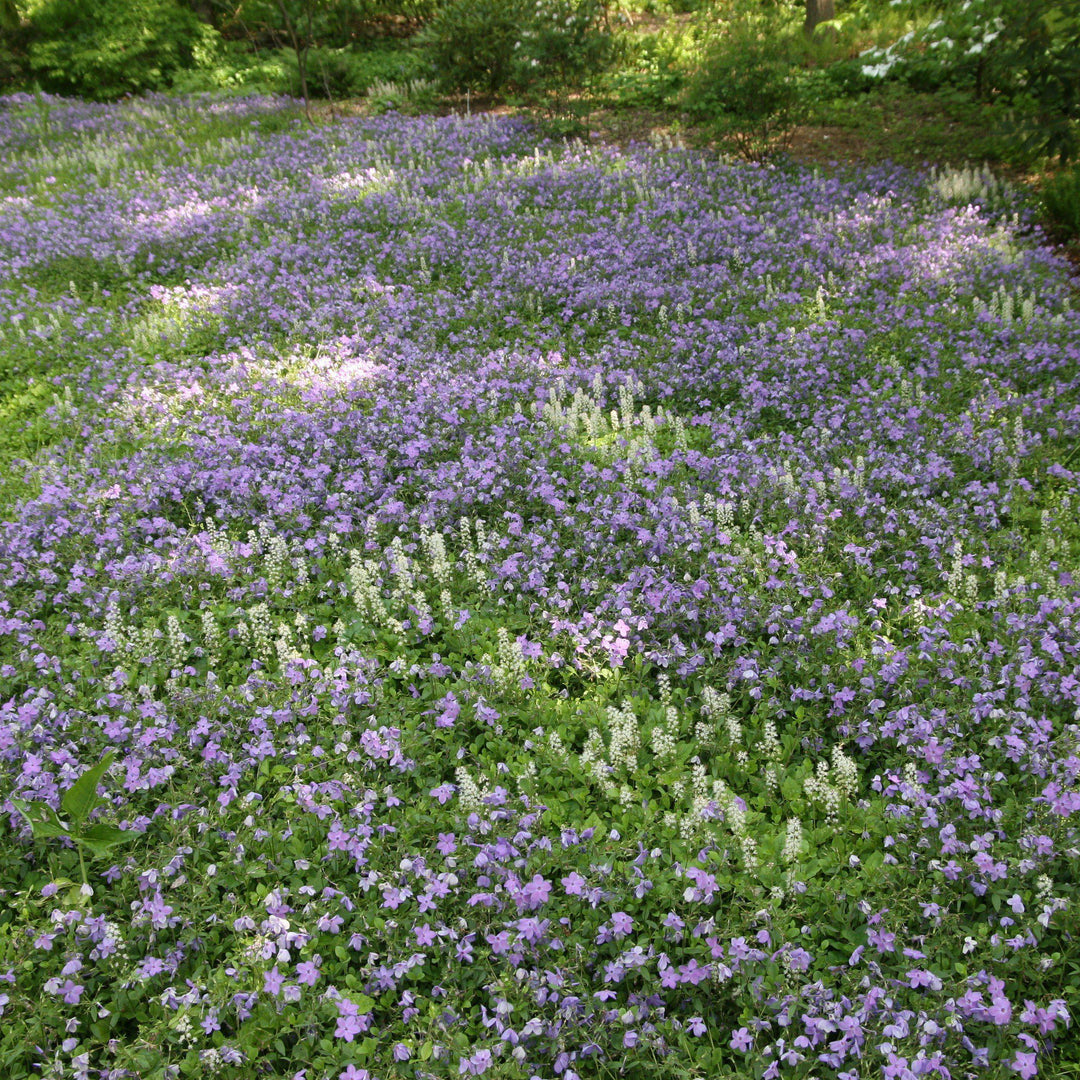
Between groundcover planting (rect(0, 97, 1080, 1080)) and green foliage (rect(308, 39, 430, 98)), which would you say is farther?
green foliage (rect(308, 39, 430, 98))

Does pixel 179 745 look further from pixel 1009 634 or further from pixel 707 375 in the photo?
pixel 707 375

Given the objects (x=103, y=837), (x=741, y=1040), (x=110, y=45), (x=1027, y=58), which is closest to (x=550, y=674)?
(x=741, y=1040)

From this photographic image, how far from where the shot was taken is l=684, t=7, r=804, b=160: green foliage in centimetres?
1062

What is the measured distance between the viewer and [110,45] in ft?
60.2

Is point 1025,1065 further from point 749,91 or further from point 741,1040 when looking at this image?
point 749,91

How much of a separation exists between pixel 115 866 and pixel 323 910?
84cm

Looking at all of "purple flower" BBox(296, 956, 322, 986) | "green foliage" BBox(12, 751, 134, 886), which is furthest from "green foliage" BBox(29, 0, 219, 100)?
"purple flower" BBox(296, 956, 322, 986)

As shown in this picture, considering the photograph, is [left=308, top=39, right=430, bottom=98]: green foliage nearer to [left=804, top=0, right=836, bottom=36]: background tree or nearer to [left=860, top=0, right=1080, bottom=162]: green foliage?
[left=804, top=0, right=836, bottom=36]: background tree

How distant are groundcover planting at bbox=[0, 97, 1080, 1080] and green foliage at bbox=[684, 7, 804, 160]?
3.90 m

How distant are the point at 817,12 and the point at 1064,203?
945 cm

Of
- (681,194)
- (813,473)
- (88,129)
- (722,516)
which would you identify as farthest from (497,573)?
(88,129)

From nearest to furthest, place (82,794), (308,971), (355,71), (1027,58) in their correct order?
(308,971)
(82,794)
(1027,58)
(355,71)

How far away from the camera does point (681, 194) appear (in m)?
9.92

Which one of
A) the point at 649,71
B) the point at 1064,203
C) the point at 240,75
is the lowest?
the point at 1064,203
